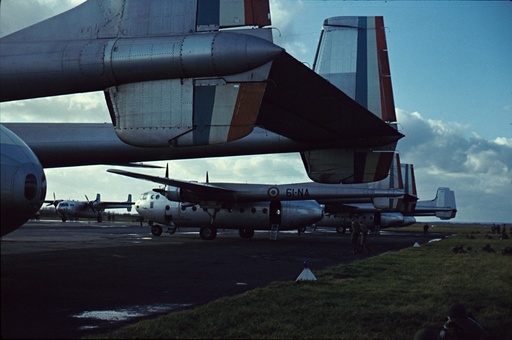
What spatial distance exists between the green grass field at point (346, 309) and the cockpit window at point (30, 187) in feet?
7.38

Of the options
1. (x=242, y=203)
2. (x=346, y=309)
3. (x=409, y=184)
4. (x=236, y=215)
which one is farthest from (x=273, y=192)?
(x=346, y=309)

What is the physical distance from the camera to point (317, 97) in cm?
862

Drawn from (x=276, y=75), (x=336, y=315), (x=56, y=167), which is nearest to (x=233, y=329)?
(x=336, y=315)

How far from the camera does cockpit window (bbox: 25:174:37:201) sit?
4165 mm

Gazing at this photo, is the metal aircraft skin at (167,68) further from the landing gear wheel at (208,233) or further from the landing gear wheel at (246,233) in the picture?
the landing gear wheel at (246,233)

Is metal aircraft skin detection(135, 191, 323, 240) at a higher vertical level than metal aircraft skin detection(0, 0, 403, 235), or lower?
lower

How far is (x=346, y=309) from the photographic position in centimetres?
845

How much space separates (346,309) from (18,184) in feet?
20.6

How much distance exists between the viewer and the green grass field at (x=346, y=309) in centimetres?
674

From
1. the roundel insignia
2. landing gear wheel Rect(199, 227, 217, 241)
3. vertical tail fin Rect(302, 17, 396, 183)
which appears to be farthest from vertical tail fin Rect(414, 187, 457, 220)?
vertical tail fin Rect(302, 17, 396, 183)

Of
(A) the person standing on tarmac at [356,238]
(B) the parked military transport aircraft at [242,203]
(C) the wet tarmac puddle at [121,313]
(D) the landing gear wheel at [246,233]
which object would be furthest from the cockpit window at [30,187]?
(D) the landing gear wheel at [246,233]

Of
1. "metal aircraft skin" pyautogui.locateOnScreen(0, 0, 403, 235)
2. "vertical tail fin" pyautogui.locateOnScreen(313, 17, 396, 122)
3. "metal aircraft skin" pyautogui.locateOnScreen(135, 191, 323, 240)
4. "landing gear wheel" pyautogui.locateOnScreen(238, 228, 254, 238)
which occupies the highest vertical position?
"vertical tail fin" pyautogui.locateOnScreen(313, 17, 396, 122)

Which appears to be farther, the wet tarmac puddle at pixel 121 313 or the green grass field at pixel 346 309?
the wet tarmac puddle at pixel 121 313

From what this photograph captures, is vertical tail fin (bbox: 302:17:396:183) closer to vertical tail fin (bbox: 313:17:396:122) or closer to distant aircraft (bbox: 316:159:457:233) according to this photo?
vertical tail fin (bbox: 313:17:396:122)
